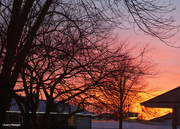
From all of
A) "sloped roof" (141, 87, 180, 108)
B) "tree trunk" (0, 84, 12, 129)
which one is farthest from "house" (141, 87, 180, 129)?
"tree trunk" (0, 84, 12, 129)

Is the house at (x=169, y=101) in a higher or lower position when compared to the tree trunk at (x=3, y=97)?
higher

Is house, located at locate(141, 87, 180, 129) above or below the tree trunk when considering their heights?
above

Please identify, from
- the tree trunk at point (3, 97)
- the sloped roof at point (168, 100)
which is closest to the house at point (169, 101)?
the sloped roof at point (168, 100)

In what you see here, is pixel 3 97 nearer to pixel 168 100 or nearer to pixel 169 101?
pixel 169 101

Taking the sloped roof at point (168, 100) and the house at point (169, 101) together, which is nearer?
the sloped roof at point (168, 100)

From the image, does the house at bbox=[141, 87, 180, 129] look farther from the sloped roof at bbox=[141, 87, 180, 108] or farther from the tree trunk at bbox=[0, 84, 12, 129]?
the tree trunk at bbox=[0, 84, 12, 129]

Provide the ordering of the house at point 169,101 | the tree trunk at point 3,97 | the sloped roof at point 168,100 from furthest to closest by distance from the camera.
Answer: the house at point 169,101
the sloped roof at point 168,100
the tree trunk at point 3,97

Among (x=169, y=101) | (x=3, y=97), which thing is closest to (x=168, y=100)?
(x=169, y=101)

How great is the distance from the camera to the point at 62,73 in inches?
419

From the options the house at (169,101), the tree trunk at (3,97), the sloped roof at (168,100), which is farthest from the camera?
the house at (169,101)

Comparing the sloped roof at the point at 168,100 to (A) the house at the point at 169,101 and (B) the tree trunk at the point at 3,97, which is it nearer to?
(A) the house at the point at 169,101

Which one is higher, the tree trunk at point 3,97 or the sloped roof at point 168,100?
the sloped roof at point 168,100

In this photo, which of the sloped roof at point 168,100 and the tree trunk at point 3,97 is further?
the sloped roof at point 168,100

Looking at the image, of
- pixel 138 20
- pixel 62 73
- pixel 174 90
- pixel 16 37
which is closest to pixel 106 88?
pixel 62 73
